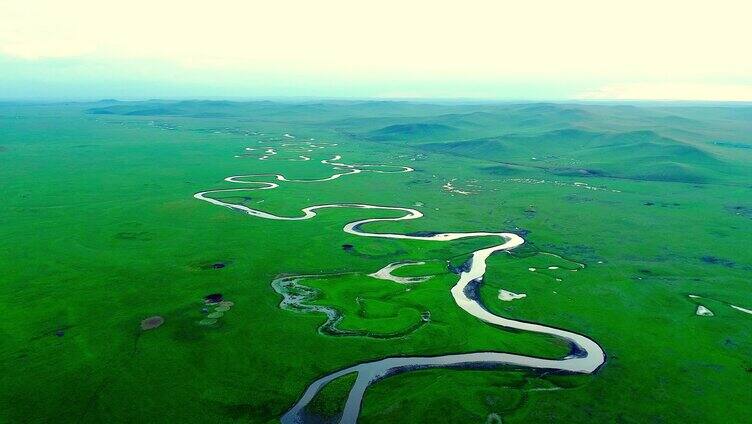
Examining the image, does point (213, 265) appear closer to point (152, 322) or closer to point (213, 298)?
point (213, 298)

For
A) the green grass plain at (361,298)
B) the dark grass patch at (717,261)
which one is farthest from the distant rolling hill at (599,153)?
the dark grass patch at (717,261)

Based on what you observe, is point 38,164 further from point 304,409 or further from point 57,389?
point 304,409

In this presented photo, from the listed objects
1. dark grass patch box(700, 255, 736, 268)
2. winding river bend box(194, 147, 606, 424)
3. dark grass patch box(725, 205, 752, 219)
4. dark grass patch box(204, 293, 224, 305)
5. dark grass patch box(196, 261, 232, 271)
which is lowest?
dark grass patch box(725, 205, 752, 219)

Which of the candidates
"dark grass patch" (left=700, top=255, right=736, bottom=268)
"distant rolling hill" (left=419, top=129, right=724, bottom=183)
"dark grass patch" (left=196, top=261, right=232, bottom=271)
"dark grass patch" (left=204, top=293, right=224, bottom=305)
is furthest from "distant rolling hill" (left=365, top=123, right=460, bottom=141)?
"dark grass patch" (left=204, top=293, right=224, bottom=305)

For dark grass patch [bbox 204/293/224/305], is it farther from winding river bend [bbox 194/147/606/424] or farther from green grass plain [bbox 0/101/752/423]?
winding river bend [bbox 194/147/606/424]

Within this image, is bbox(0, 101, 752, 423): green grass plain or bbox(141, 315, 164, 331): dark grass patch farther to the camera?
bbox(141, 315, 164, 331): dark grass patch

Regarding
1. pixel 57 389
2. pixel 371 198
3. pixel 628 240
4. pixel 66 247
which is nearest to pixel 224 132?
pixel 371 198

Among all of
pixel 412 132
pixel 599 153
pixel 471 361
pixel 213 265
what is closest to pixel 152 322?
pixel 213 265

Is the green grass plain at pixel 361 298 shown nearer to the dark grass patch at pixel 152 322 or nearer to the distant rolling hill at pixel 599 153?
the dark grass patch at pixel 152 322
